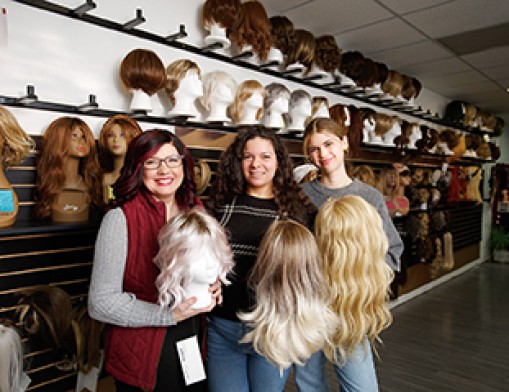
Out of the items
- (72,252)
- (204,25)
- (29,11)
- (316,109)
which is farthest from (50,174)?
(316,109)

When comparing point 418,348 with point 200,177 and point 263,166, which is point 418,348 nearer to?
point 200,177

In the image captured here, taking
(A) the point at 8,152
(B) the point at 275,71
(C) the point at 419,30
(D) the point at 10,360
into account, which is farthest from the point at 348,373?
(C) the point at 419,30

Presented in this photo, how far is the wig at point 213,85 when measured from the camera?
2.51 m

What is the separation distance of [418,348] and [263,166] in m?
2.99

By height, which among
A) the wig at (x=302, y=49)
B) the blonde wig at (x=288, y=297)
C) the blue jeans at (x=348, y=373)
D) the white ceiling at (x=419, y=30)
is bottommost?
the blue jeans at (x=348, y=373)

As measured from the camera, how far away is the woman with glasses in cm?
120

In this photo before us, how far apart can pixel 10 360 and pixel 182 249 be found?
0.98 meters

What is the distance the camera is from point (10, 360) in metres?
1.51

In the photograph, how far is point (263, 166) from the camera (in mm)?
1521

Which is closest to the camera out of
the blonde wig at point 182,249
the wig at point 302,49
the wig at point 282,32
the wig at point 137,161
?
the blonde wig at point 182,249

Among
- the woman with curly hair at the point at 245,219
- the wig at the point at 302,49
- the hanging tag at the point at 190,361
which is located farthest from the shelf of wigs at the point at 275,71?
the hanging tag at the point at 190,361

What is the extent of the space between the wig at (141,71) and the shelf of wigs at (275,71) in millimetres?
183

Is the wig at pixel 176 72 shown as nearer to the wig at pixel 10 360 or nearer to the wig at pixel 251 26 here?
the wig at pixel 251 26

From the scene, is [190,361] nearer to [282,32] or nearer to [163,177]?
[163,177]
